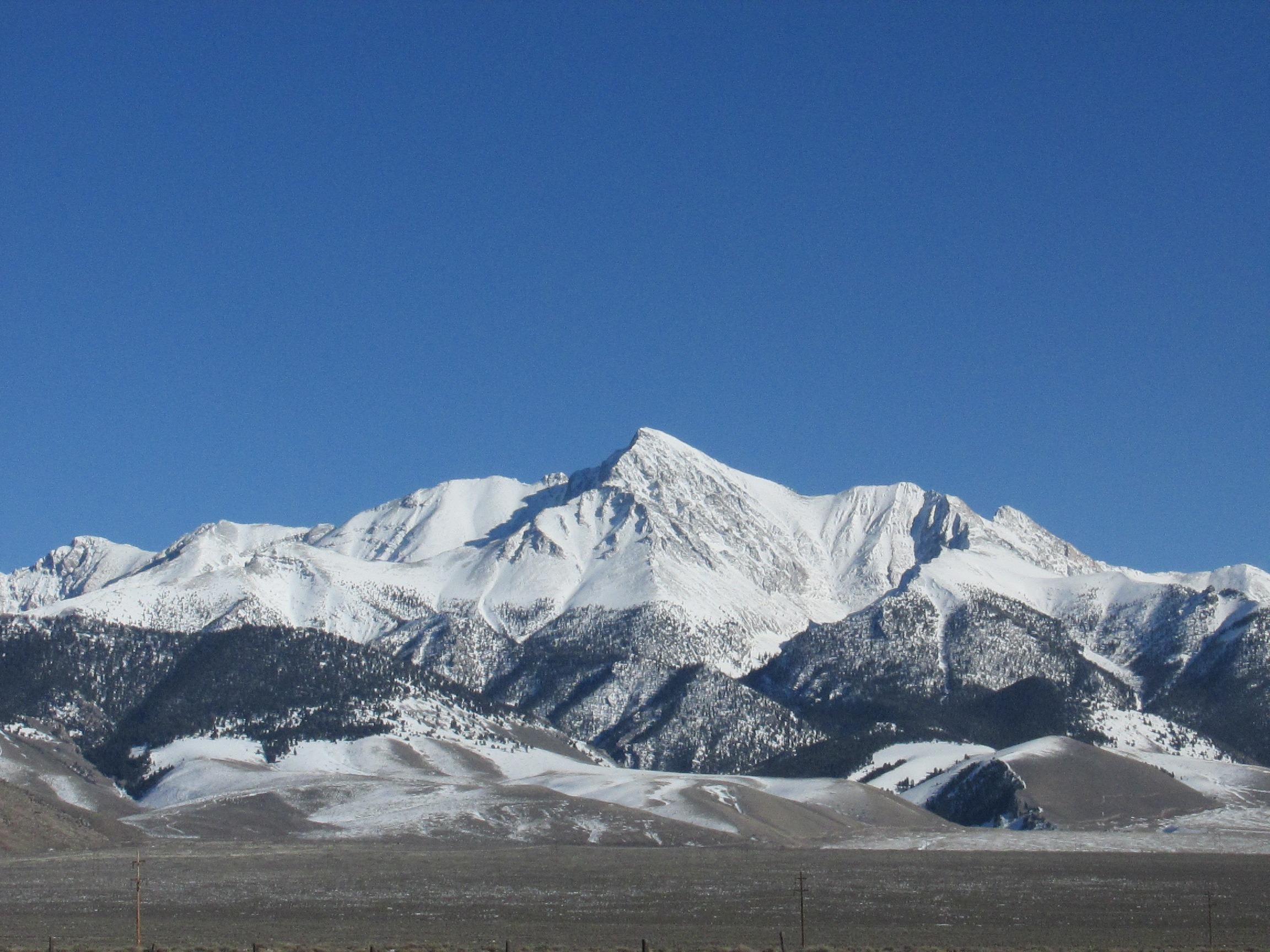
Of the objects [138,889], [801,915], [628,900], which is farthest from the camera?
[628,900]

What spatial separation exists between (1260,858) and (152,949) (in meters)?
150

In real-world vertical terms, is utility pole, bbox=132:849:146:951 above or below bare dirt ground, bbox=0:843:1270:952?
above

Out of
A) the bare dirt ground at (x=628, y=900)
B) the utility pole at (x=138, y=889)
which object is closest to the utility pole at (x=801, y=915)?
the bare dirt ground at (x=628, y=900)

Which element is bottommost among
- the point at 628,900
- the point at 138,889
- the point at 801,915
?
the point at 628,900

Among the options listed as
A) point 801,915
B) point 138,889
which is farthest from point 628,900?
point 138,889

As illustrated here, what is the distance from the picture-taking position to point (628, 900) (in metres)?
130

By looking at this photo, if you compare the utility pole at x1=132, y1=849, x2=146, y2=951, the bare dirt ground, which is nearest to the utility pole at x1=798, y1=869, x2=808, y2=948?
the bare dirt ground

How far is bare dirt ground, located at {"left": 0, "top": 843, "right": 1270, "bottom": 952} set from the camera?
10031 centimetres

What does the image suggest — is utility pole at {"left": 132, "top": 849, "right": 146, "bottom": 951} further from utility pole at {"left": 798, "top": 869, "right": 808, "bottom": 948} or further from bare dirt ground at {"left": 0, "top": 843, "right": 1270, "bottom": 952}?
utility pole at {"left": 798, "top": 869, "right": 808, "bottom": 948}

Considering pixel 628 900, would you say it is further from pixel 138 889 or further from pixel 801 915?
pixel 138 889

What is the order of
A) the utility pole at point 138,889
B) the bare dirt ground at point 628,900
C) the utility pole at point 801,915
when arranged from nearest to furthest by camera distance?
1. the utility pole at point 801,915
2. the utility pole at point 138,889
3. the bare dirt ground at point 628,900

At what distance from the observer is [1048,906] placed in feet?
409

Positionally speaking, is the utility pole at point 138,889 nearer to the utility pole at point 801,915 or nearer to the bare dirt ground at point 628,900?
the bare dirt ground at point 628,900

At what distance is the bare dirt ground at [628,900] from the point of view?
100 m
